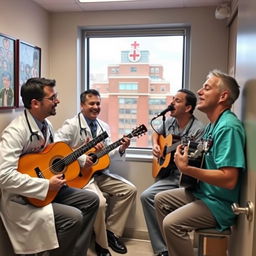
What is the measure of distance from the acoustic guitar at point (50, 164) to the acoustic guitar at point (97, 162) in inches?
8.8

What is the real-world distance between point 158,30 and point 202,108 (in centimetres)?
156

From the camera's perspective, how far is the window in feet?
10.5

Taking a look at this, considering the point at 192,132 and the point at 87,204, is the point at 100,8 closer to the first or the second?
the point at 192,132

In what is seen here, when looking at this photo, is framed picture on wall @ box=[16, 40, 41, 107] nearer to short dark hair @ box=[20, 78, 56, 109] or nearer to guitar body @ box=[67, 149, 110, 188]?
short dark hair @ box=[20, 78, 56, 109]

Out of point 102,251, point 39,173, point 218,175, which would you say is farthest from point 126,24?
point 102,251

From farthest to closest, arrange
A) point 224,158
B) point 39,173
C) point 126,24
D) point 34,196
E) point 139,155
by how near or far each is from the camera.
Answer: point 139,155, point 126,24, point 39,173, point 34,196, point 224,158

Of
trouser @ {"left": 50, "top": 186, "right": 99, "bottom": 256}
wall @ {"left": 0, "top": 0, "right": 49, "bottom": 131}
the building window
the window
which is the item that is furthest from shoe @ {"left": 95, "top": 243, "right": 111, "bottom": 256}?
the building window

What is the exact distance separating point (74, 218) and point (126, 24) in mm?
1963

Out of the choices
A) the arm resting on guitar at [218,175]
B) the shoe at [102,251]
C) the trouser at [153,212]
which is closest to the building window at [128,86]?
the trouser at [153,212]

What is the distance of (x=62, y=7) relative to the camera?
3.01 meters

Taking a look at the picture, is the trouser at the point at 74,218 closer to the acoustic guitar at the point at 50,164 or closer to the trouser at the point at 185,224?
the acoustic guitar at the point at 50,164

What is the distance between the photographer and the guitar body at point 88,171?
2586 mm

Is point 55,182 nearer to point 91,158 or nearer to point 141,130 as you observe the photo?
point 91,158

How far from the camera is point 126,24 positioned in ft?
10.1
